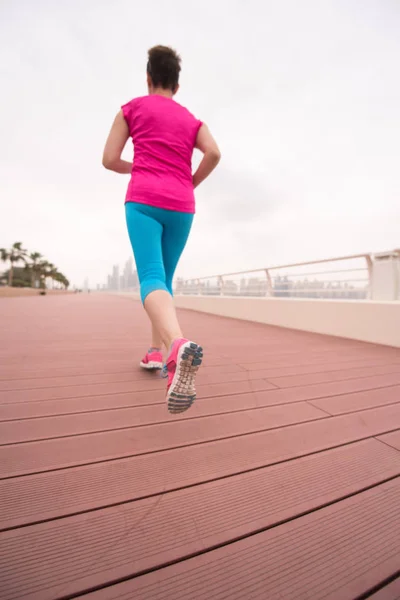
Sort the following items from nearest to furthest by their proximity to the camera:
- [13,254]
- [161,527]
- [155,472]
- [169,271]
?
[161,527], [155,472], [169,271], [13,254]

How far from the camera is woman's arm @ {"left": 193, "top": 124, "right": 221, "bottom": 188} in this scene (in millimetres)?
1234

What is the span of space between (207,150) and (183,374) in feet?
3.22

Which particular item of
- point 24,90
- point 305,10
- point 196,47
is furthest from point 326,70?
point 24,90

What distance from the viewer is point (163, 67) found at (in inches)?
50.6

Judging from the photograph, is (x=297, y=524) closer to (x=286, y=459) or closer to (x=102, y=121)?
(x=286, y=459)

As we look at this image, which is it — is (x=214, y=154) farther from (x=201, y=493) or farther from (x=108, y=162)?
(x=201, y=493)

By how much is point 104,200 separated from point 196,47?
19.4 m

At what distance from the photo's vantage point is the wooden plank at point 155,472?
0.58m

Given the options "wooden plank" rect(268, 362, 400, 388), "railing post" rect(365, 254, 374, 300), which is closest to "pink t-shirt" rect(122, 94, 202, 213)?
"wooden plank" rect(268, 362, 400, 388)

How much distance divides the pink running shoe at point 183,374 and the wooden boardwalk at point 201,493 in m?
0.13

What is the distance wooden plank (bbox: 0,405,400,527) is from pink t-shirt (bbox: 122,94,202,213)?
2.99 ft

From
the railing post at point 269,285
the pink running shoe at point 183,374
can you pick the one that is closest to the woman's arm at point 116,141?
the pink running shoe at point 183,374

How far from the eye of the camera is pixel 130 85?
1856cm

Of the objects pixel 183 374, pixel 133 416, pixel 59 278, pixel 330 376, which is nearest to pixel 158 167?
pixel 183 374
